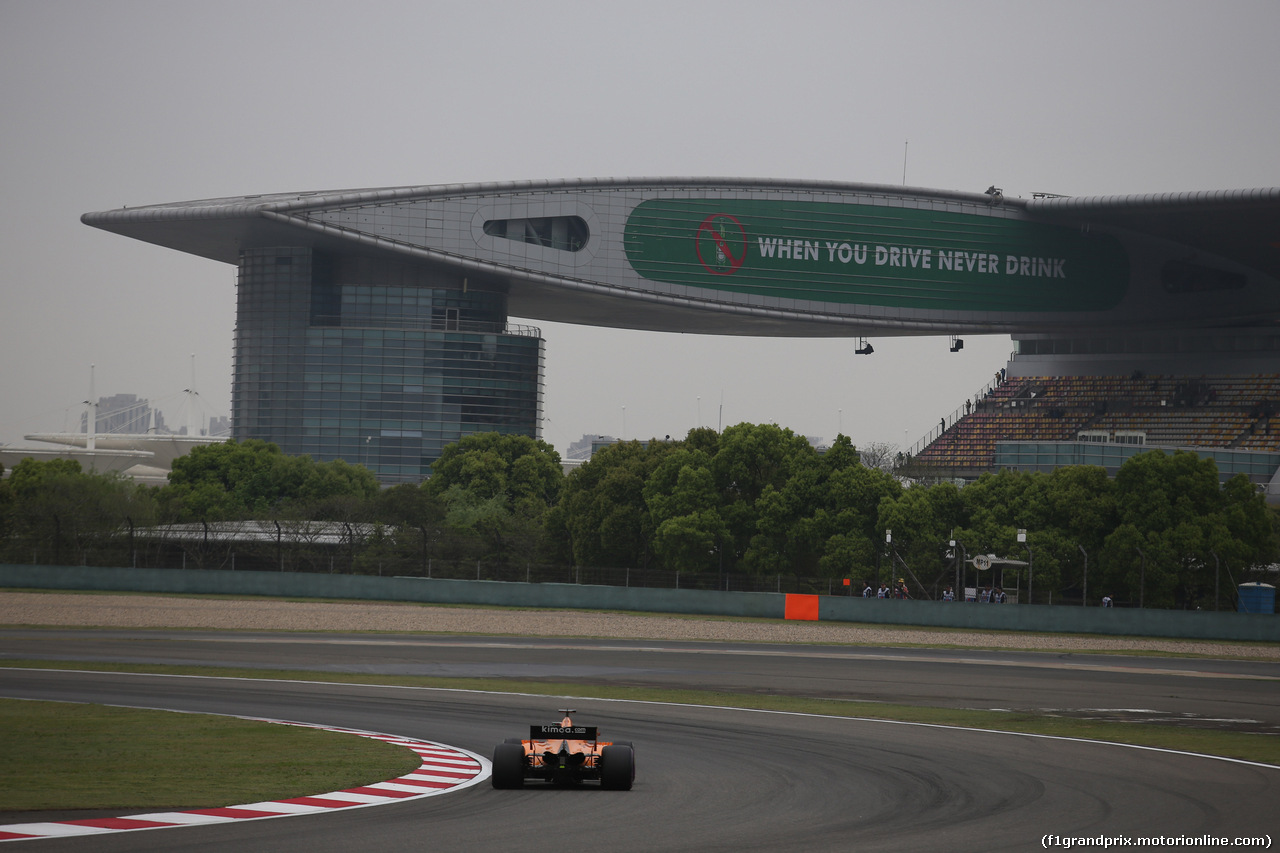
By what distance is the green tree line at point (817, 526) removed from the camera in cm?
6075

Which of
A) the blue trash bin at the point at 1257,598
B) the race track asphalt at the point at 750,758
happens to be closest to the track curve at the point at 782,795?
the race track asphalt at the point at 750,758

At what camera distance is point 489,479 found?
324 feet

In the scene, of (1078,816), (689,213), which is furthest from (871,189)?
(1078,816)

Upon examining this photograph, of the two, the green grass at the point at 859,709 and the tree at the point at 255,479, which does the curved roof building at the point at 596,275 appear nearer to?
the tree at the point at 255,479

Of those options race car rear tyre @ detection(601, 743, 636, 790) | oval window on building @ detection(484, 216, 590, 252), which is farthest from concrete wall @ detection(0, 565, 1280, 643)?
oval window on building @ detection(484, 216, 590, 252)

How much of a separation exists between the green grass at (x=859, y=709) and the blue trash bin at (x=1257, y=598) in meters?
37.3

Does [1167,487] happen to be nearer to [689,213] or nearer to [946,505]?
[946,505]

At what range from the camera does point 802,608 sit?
54.0m

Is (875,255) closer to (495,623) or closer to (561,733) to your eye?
(495,623)

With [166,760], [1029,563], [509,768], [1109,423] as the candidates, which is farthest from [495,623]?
[1109,423]

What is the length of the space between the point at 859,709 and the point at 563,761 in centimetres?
1139

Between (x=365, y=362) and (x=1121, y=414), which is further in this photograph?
(x=365, y=362)

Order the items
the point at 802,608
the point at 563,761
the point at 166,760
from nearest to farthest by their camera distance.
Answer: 1. the point at 563,761
2. the point at 166,760
3. the point at 802,608

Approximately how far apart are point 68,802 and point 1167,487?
58885mm
